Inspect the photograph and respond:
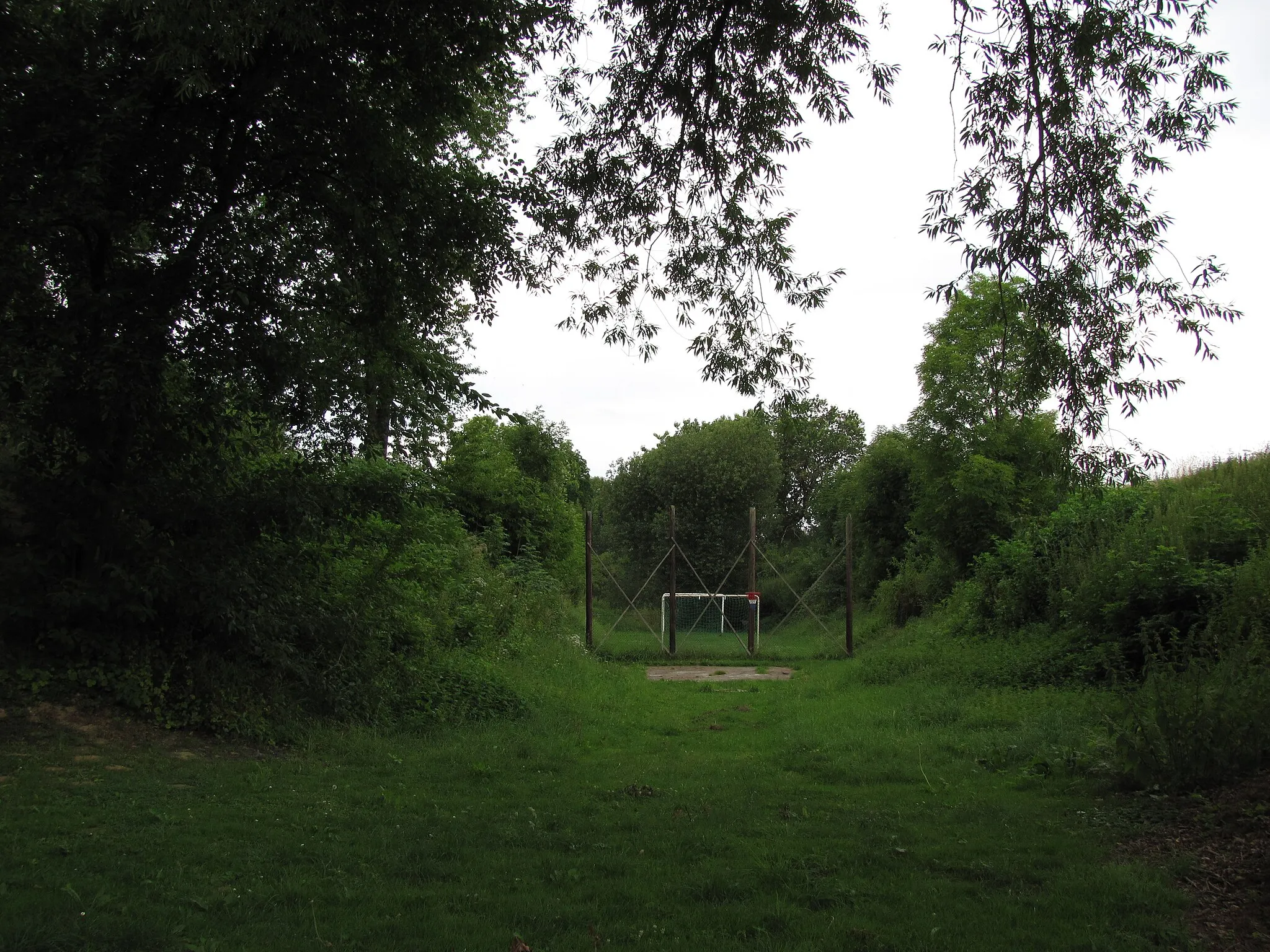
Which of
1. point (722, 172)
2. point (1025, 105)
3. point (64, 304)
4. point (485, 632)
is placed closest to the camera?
point (1025, 105)

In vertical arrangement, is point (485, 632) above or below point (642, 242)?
below

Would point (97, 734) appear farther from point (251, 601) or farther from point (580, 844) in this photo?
point (580, 844)

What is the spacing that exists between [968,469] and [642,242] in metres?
13.8

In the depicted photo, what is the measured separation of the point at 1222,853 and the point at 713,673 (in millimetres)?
12775

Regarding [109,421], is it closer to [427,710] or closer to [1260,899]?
[427,710]

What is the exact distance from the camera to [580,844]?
5.77 meters

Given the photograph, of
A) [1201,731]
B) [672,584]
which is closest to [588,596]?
[672,584]

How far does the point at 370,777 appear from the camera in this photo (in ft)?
25.3

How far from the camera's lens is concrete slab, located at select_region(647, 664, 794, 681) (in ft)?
54.7

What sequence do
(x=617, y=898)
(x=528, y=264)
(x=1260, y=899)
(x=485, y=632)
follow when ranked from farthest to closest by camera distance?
(x=485, y=632) → (x=528, y=264) → (x=617, y=898) → (x=1260, y=899)

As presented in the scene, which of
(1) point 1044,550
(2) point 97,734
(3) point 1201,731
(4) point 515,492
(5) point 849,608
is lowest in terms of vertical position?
(2) point 97,734

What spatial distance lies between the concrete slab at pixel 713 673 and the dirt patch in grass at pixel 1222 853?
10587 mm

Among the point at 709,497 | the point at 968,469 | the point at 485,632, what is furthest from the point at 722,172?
the point at 709,497

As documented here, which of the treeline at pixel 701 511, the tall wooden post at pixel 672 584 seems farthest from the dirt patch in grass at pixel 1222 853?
the treeline at pixel 701 511
